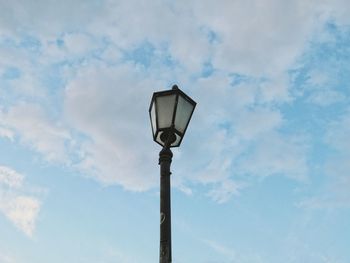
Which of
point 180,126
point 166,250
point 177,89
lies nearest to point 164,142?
point 180,126

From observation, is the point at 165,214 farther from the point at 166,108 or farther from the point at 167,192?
the point at 166,108

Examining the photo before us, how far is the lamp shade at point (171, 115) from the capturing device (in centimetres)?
735

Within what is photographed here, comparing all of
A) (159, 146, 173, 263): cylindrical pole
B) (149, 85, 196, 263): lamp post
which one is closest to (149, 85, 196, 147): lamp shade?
(149, 85, 196, 263): lamp post

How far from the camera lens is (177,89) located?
7.43 m

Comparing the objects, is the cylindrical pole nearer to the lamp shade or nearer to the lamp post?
the lamp post

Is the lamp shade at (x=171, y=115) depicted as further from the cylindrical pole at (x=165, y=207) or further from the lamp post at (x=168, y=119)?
the cylindrical pole at (x=165, y=207)

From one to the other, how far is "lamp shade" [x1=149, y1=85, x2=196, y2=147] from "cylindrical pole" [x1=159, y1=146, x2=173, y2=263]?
21 cm

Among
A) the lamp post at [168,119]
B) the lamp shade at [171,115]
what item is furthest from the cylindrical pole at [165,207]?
the lamp shade at [171,115]

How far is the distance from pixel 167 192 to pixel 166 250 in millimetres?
892

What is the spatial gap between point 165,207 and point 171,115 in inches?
55.2

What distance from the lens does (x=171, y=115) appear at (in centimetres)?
735

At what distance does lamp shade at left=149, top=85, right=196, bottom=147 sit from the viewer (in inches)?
289

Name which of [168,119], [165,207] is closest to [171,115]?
[168,119]

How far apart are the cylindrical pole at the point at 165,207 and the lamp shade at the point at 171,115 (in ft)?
0.68
